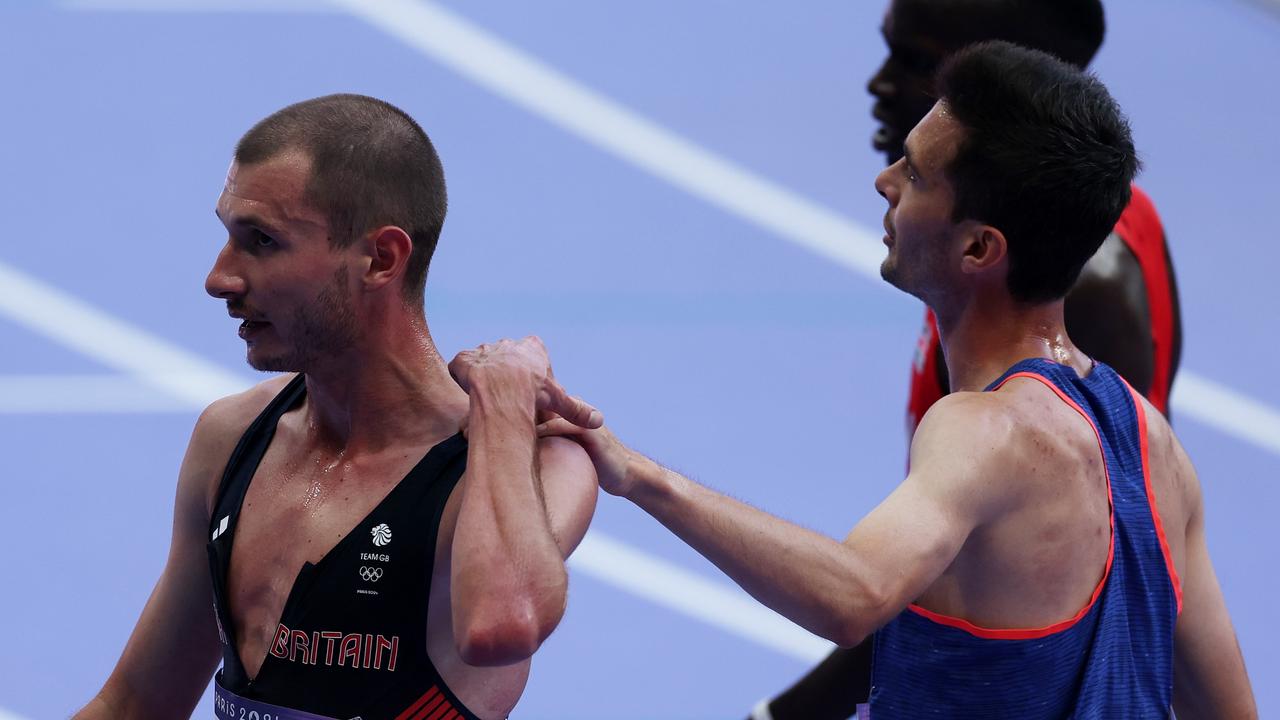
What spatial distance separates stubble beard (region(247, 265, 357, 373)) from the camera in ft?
9.91

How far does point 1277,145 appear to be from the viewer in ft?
33.9

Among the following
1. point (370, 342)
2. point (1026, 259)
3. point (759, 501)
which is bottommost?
point (370, 342)

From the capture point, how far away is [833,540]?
2.96 m

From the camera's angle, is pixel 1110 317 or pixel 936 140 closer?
pixel 936 140

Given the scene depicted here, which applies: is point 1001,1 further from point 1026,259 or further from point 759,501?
point 759,501

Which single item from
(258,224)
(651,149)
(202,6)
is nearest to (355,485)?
(258,224)

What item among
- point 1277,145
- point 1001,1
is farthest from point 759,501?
point 1277,145

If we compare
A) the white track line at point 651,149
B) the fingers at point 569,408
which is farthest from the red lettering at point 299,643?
the white track line at point 651,149

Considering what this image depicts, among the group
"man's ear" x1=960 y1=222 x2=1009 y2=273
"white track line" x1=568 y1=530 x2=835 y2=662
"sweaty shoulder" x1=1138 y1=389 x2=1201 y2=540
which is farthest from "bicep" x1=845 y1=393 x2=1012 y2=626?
"white track line" x1=568 y1=530 x2=835 y2=662

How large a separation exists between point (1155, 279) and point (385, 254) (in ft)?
7.10

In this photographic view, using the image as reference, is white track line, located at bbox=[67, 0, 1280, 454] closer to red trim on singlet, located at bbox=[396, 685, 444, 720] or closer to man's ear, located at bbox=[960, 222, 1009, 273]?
man's ear, located at bbox=[960, 222, 1009, 273]

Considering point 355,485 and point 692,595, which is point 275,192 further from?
point 692,595

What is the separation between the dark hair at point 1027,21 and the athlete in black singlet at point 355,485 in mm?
1902

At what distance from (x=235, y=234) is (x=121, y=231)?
20.9 feet
